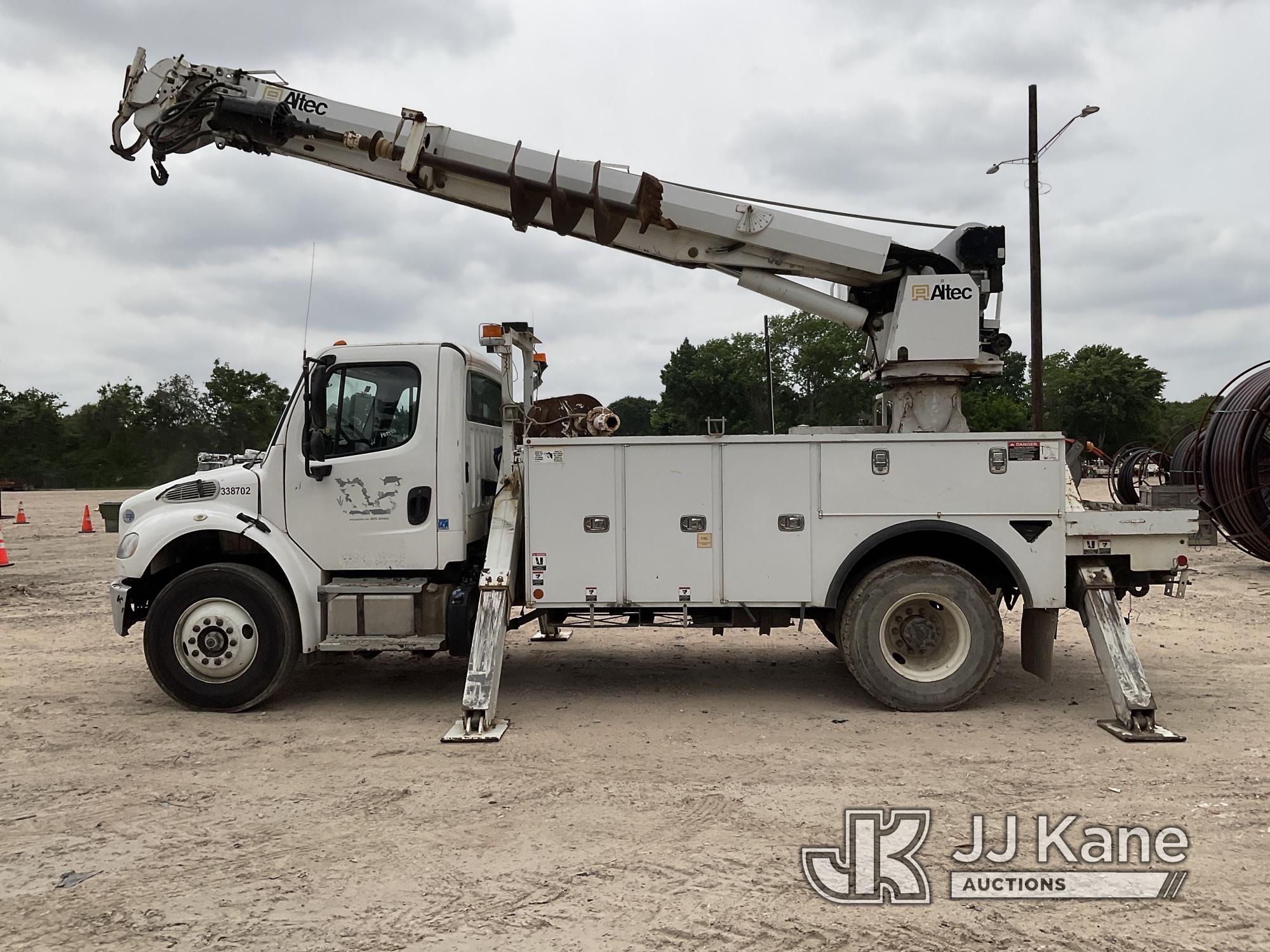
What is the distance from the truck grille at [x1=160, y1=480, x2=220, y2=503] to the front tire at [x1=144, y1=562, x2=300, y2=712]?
1.88ft

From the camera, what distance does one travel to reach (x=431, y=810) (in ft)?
15.9

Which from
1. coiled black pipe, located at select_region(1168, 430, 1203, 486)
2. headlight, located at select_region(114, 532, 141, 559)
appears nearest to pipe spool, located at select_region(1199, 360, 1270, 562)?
coiled black pipe, located at select_region(1168, 430, 1203, 486)

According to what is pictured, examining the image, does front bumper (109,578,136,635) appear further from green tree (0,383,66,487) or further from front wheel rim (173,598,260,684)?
green tree (0,383,66,487)

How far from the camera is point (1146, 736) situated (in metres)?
5.98

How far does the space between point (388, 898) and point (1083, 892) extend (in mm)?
2956

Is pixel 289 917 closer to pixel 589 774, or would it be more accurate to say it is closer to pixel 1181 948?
pixel 589 774

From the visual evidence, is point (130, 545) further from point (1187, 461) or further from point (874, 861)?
point (1187, 461)

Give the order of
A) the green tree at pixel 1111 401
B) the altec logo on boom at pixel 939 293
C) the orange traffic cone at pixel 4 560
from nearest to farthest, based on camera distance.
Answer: the altec logo on boom at pixel 939 293, the orange traffic cone at pixel 4 560, the green tree at pixel 1111 401

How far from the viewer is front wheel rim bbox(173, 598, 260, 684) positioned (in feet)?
22.3

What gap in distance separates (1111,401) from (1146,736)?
65.2m

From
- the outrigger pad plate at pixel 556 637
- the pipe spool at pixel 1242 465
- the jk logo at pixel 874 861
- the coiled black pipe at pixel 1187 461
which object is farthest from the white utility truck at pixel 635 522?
the coiled black pipe at pixel 1187 461

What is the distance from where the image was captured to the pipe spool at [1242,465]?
14.1 metres

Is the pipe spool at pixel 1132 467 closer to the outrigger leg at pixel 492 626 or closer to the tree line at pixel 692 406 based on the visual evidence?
the outrigger leg at pixel 492 626

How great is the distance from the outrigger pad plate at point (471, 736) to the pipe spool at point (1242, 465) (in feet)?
41.4
